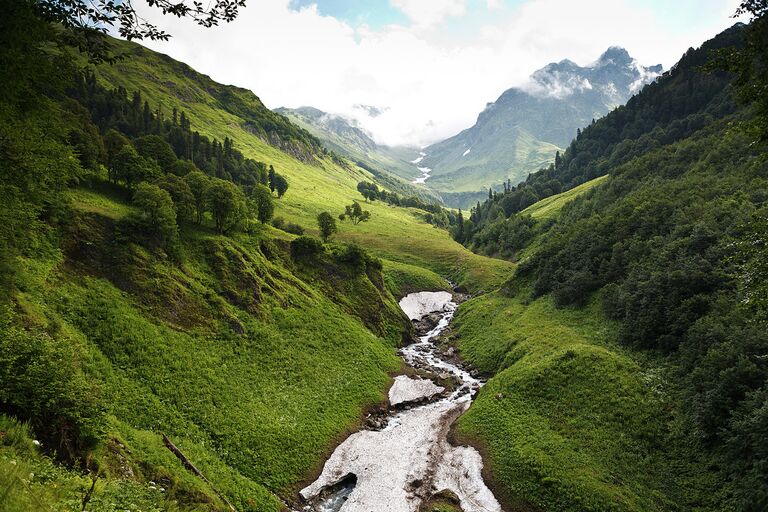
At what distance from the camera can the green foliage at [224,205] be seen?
56.8 metres

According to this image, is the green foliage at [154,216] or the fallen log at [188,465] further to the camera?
the green foliage at [154,216]

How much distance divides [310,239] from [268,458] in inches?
1698

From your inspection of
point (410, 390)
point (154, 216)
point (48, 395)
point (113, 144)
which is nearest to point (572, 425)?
point (410, 390)

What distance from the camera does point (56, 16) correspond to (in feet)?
39.5

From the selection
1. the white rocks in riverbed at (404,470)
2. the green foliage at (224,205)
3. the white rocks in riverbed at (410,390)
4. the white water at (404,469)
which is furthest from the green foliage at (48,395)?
the green foliage at (224,205)

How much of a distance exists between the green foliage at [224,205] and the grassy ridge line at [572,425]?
42.6m

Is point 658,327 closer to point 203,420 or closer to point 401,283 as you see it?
point 203,420

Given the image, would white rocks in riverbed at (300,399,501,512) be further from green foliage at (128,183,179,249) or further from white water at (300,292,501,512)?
green foliage at (128,183,179,249)

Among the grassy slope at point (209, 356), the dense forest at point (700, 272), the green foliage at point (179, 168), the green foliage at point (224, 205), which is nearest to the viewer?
the dense forest at point (700, 272)

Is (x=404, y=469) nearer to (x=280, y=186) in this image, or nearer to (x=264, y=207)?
(x=264, y=207)

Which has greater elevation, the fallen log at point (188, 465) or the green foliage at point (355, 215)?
the green foliage at point (355, 215)

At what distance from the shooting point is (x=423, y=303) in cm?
9600

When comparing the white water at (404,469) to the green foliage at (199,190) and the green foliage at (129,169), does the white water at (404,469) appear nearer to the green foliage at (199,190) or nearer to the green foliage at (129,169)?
the green foliage at (199,190)

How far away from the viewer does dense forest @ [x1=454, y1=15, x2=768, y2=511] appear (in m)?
27.1
